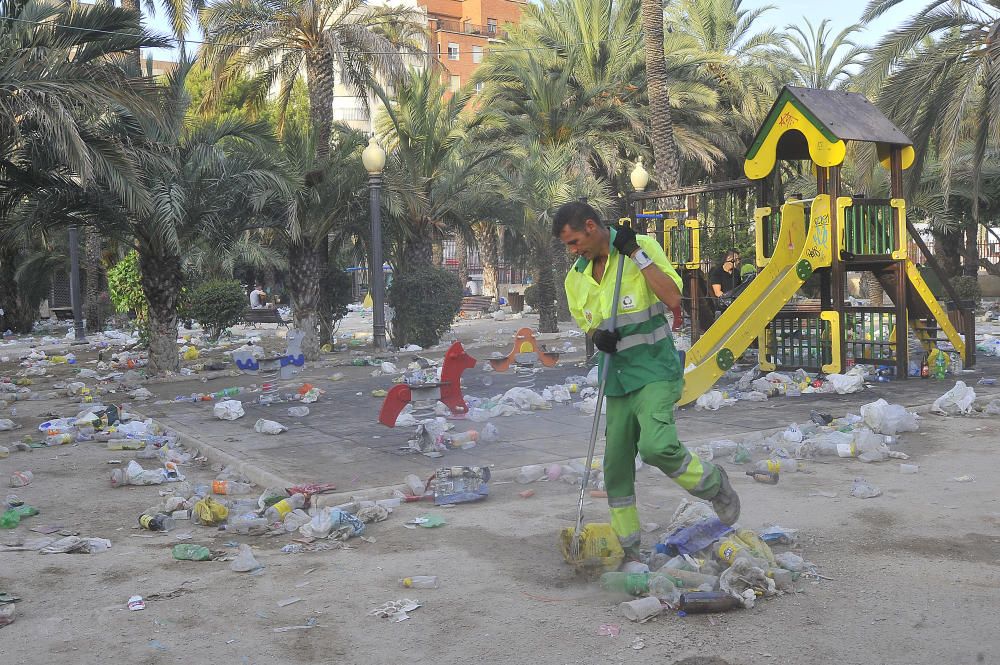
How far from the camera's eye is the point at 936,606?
389 centimetres

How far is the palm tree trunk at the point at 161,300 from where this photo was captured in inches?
575

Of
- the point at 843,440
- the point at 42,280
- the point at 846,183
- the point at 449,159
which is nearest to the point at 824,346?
the point at 843,440

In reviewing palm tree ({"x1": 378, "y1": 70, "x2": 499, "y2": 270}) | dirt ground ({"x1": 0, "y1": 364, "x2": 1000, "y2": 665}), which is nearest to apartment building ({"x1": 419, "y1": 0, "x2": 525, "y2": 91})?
palm tree ({"x1": 378, "y1": 70, "x2": 499, "y2": 270})

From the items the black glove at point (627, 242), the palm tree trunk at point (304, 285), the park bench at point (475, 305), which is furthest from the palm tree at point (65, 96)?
the park bench at point (475, 305)

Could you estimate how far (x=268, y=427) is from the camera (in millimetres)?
9086

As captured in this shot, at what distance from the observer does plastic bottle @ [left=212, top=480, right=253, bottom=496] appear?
6746mm

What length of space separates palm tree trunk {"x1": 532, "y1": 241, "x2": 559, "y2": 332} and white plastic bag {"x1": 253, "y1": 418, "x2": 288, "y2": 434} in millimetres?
12729

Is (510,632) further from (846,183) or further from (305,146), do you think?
(846,183)

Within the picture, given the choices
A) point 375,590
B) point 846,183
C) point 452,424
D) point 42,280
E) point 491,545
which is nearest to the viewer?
point 375,590

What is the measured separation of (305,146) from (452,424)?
30.7ft

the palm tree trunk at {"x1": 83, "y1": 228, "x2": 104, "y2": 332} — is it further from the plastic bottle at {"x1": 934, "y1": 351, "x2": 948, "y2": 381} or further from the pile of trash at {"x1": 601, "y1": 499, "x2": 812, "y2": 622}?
the pile of trash at {"x1": 601, "y1": 499, "x2": 812, "y2": 622}

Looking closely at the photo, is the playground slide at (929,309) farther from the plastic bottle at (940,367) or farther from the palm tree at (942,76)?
the palm tree at (942,76)

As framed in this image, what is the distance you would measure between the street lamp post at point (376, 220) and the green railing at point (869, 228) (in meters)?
7.71

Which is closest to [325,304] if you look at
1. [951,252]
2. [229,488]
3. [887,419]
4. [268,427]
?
[268,427]
